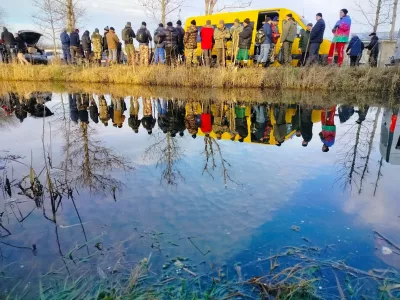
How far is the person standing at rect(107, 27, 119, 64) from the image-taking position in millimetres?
12711

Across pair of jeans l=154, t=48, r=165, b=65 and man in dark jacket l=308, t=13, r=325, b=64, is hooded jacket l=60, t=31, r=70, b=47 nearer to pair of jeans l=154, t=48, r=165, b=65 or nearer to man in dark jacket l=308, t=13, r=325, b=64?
pair of jeans l=154, t=48, r=165, b=65

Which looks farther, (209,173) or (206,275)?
(209,173)

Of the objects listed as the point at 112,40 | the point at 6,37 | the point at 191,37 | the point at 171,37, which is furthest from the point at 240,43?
the point at 6,37

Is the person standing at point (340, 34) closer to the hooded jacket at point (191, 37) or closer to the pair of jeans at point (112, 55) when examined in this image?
the hooded jacket at point (191, 37)

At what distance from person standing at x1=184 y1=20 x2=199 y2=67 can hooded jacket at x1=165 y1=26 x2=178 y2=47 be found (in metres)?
0.60

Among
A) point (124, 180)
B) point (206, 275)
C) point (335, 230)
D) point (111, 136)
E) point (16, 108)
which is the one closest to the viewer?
point (206, 275)

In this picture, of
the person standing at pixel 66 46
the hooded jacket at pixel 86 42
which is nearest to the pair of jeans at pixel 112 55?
the hooded jacket at pixel 86 42

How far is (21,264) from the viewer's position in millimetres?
2131

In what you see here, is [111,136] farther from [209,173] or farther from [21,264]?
[21,264]

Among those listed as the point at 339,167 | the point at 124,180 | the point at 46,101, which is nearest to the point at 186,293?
the point at 124,180

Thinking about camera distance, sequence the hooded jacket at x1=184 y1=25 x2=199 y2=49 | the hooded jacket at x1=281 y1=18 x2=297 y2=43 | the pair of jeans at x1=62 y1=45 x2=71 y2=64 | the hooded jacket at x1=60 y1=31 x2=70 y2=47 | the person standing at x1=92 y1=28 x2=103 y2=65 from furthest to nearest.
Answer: the pair of jeans at x1=62 y1=45 x2=71 y2=64
the hooded jacket at x1=60 y1=31 x2=70 y2=47
the person standing at x1=92 y1=28 x2=103 y2=65
the hooded jacket at x1=184 y1=25 x2=199 y2=49
the hooded jacket at x1=281 y1=18 x2=297 y2=43

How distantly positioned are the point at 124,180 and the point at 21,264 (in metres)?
1.50

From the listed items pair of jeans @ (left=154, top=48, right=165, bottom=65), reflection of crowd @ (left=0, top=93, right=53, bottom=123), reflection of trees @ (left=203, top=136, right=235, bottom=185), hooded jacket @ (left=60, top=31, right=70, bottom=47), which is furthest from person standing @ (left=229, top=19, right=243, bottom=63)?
Answer: hooded jacket @ (left=60, top=31, right=70, bottom=47)

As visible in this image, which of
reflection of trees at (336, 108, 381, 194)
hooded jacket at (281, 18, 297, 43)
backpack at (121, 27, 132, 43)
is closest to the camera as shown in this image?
reflection of trees at (336, 108, 381, 194)
